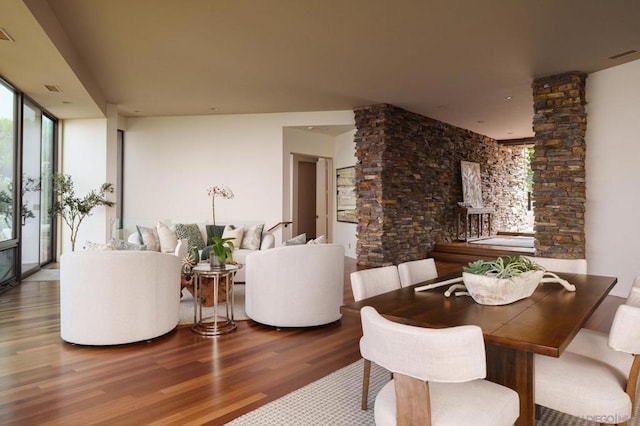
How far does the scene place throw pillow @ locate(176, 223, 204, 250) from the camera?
6863 millimetres

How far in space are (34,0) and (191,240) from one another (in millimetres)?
3982

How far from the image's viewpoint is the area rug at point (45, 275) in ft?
20.6

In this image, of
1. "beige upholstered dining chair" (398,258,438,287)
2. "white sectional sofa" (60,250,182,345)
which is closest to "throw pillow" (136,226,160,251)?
"white sectional sofa" (60,250,182,345)

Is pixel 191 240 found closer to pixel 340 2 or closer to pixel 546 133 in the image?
pixel 340 2

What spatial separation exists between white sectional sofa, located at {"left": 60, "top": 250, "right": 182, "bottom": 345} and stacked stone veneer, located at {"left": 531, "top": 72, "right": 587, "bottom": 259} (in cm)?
501

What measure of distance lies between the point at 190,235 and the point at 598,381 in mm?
6060

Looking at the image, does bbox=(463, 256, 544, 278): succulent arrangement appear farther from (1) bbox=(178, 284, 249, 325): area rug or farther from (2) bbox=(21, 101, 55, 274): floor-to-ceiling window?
(2) bbox=(21, 101, 55, 274): floor-to-ceiling window

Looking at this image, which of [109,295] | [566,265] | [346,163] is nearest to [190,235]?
[109,295]

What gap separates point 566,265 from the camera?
128 inches

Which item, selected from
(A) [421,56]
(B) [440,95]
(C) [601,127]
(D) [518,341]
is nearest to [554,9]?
(A) [421,56]

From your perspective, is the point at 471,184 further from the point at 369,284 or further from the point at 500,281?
the point at 500,281

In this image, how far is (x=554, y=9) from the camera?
154 inches

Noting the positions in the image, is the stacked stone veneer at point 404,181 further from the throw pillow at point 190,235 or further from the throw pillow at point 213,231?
the throw pillow at point 190,235

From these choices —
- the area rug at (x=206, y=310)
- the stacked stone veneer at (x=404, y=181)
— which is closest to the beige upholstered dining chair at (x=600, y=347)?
the area rug at (x=206, y=310)
